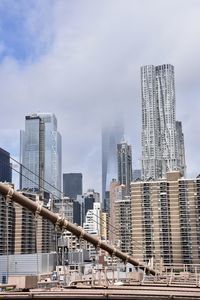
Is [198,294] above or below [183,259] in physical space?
above

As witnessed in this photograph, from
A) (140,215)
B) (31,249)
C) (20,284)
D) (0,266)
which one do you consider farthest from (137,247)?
(20,284)

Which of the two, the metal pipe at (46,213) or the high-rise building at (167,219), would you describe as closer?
the metal pipe at (46,213)

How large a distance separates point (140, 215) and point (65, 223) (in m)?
124

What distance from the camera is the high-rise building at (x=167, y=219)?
147750mm

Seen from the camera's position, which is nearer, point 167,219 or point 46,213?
A: point 46,213

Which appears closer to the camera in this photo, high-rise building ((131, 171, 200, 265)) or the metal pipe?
Result: the metal pipe

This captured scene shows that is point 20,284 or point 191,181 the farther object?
point 191,181

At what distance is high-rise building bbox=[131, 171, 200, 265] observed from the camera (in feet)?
485

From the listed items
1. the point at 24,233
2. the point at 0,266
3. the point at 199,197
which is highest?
the point at 199,197

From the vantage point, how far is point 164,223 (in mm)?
152625

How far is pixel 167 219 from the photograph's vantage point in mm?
153500

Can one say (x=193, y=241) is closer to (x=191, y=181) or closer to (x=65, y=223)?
(x=191, y=181)

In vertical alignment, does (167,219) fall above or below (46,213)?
below

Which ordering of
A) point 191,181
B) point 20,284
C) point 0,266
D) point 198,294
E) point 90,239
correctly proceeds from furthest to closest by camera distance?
point 191,181 → point 0,266 → point 90,239 → point 20,284 → point 198,294
